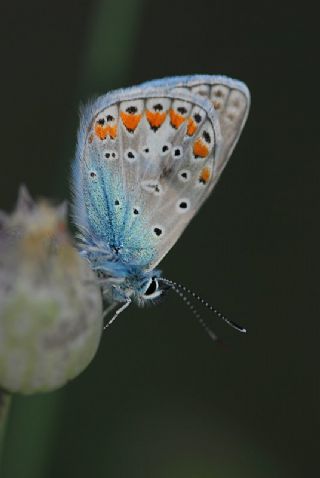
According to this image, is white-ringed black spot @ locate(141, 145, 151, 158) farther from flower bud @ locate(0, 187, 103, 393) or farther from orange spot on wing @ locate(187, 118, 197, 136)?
flower bud @ locate(0, 187, 103, 393)

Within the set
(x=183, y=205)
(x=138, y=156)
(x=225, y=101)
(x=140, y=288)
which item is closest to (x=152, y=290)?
(x=140, y=288)

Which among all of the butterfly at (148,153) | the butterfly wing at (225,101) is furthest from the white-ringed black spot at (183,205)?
the butterfly wing at (225,101)

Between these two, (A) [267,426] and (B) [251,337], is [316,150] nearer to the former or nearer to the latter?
(B) [251,337]

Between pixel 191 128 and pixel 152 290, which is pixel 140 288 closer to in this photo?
pixel 152 290

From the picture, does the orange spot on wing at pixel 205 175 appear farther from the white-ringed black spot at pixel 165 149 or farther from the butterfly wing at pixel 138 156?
the white-ringed black spot at pixel 165 149

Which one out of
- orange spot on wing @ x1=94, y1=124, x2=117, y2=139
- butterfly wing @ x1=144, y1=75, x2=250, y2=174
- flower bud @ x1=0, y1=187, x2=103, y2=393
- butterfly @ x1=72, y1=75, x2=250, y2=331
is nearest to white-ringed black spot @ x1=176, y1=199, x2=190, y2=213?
butterfly @ x1=72, y1=75, x2=250, y2=331

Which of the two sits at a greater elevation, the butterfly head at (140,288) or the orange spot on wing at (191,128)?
the orange spot on wing at (191,128)
